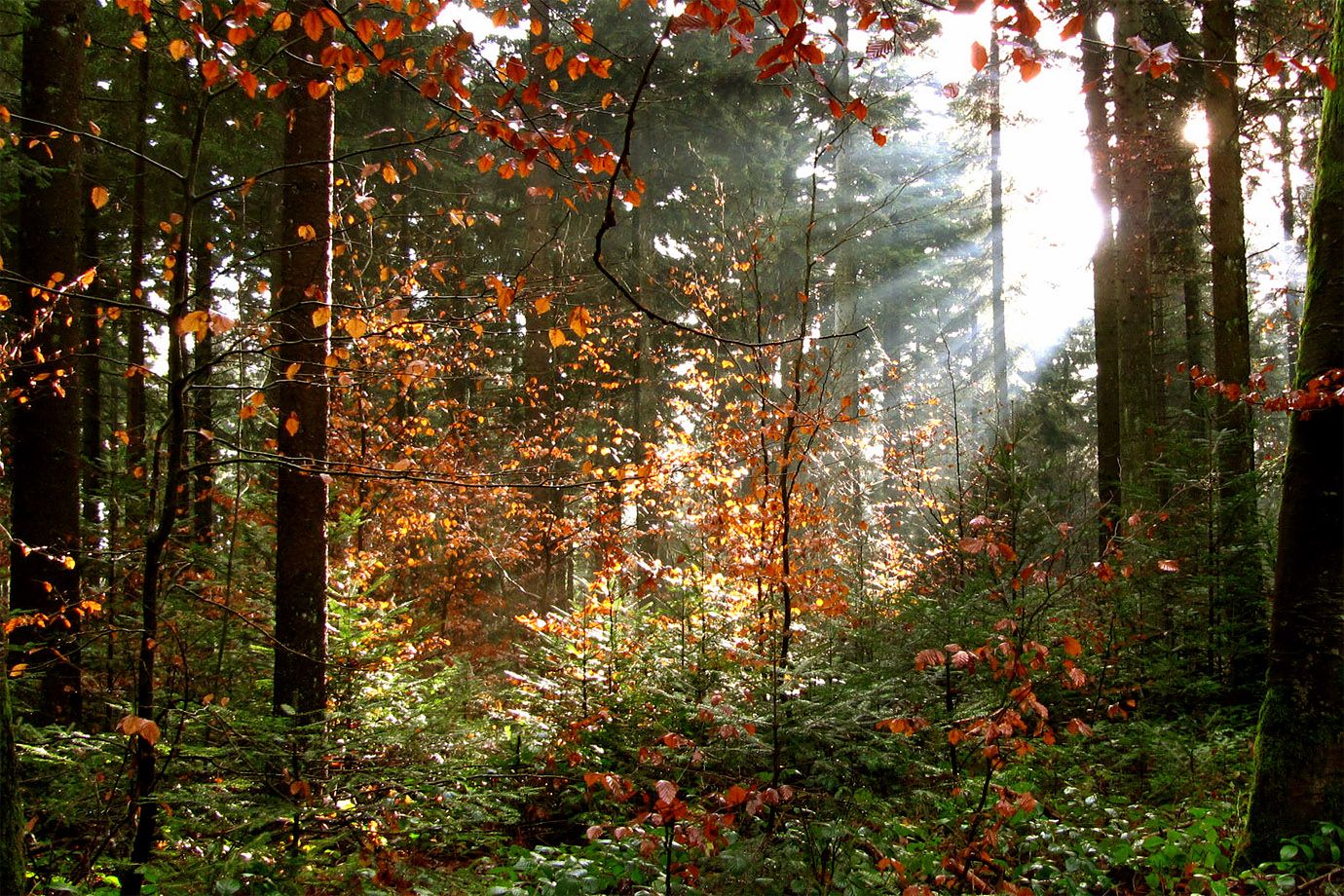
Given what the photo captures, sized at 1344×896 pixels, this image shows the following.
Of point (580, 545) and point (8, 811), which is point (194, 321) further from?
point (580, 545)

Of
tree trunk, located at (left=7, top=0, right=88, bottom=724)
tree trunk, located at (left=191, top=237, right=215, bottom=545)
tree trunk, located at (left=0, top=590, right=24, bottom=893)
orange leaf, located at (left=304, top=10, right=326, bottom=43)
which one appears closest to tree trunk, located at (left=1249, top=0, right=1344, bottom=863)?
orange leaf, located at (left=304, top=10, right=326, bottom=43)

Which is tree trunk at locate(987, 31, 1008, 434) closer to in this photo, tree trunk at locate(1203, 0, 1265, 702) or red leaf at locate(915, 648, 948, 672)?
tree trunk at locate(1203, 0, 1265, 702)

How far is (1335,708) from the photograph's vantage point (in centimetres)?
406

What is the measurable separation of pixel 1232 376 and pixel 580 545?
30.9 feet

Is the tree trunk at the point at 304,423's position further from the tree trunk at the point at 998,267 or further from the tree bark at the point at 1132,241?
the tree trunk at the point at 998,267

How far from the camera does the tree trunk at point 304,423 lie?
17.1ft

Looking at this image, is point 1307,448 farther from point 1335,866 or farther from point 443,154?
point 443,154

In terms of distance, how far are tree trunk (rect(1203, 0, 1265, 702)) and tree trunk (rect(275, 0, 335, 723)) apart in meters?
7.23

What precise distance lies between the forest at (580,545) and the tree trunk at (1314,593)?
0.07 ft

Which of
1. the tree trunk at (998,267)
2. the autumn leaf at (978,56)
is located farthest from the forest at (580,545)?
the tree trunk at (998,267)

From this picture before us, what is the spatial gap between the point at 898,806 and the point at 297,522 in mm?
4504

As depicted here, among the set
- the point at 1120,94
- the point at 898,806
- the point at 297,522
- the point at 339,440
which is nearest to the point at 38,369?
the point at 339,440

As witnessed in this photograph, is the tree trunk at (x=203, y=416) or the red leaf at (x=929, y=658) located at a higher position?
the tree trunk at (x=203, y=416)

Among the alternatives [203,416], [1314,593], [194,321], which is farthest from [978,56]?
[203,416]
